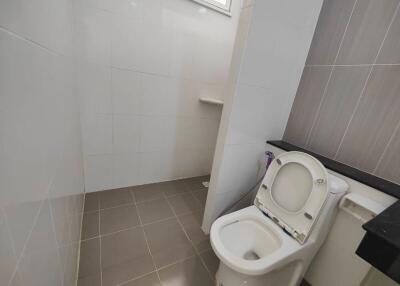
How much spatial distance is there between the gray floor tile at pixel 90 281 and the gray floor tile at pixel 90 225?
1.01ft

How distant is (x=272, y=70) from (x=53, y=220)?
4.55ft

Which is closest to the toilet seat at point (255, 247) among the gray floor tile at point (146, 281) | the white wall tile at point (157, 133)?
the gray floor tile at point (146, 281)

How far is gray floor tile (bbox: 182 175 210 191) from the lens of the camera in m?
2.10

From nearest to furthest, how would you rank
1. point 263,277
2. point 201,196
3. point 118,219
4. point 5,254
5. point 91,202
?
point 5,254
point 263,277
point 118,219
point 91,202
point 201,196

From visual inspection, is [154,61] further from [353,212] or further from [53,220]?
[353,212]

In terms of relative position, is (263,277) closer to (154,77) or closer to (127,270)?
(127,270)

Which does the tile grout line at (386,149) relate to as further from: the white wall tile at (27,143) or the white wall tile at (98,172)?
the white wall tile at (98,172)

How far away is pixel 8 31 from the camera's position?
1.10 feet

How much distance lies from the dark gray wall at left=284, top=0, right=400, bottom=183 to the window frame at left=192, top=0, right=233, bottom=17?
83 cm

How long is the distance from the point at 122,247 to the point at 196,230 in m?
0.57

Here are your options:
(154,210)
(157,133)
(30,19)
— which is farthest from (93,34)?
(154,210)

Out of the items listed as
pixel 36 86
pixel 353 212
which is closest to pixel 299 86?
pixel 353 212

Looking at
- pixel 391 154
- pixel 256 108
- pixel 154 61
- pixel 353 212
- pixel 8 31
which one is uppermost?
pixel 154 61

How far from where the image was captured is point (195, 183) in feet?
7.19
